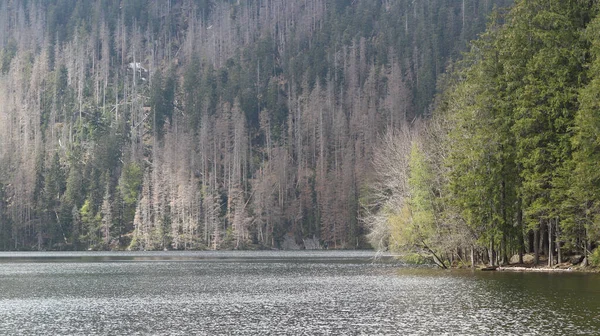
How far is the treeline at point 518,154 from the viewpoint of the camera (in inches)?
2169

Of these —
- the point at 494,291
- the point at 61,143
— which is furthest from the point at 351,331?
the point at 61,143

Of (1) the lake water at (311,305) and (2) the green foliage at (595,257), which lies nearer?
(1) the lake water at (311,305)

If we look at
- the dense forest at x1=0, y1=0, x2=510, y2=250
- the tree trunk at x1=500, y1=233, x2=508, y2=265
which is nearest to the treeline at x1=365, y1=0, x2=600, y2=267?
the tree trunk at x1=500, y1=233, x2=508, y2=265

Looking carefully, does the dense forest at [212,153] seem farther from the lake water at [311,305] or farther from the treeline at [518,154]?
the lake water at [311,305]

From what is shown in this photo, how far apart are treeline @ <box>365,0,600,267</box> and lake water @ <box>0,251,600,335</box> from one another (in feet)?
14.6

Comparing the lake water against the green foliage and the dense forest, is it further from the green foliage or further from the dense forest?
the dense forest

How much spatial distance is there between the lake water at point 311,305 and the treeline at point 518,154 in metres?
4.44

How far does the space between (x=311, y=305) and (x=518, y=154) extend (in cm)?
2540

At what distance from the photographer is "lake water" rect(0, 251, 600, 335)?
3247cm

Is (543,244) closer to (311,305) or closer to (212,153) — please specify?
(311,305)

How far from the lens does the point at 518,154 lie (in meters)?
59.2

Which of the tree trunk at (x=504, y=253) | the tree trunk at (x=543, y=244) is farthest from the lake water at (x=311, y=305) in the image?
the tree trunk at (x=543, y=244)

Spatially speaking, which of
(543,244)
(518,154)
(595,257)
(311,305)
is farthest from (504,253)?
(311,305)

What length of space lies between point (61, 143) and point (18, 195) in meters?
22.1
